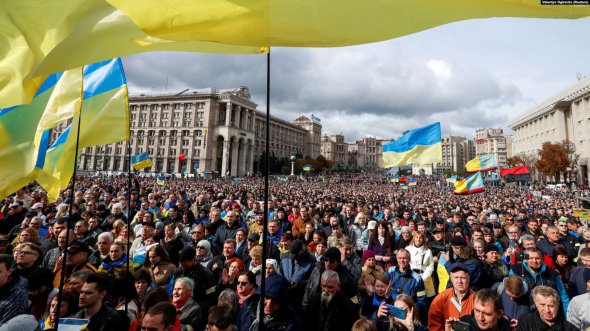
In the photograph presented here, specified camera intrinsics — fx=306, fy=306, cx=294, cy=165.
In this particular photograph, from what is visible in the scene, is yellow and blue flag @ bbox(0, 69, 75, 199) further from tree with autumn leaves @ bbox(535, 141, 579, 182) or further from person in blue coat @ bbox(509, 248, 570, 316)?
tree with autumn leaves @ bbox(535, 141, 579, 182)

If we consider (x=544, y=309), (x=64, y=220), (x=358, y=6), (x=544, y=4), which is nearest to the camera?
(x=544, y=4)

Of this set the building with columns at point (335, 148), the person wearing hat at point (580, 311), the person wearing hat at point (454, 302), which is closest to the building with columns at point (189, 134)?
the building with columns at point (335, 148)

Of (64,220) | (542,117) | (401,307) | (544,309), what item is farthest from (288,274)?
(542,117)

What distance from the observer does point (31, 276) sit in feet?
11.3

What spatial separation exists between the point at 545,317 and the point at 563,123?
74.5 m

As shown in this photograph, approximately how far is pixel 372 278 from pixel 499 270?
2.12 meters

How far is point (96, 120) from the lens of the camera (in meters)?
4.36

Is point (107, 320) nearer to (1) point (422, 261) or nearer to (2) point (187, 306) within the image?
(2) point (187, 306)

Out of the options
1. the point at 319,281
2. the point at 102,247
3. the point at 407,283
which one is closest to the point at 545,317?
the point at 407,283

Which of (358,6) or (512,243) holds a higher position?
(358,6)

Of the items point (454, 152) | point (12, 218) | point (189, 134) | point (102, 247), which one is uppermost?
point (454, 152)

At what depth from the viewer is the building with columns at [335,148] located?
153 metres

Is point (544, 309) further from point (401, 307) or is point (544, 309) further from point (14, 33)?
point (14, 33)

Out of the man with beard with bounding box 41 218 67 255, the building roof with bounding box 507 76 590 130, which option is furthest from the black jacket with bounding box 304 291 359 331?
the building roof with bounding box 507 76 590 130
